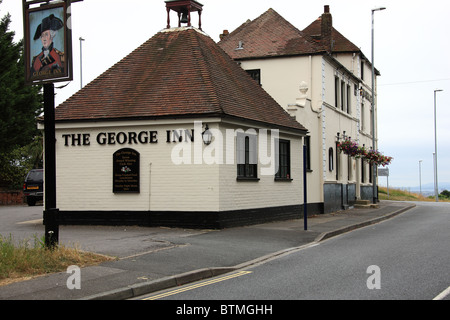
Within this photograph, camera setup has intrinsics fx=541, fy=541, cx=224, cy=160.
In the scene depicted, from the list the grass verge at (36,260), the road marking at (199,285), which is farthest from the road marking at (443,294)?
the grass verge at (36,260)

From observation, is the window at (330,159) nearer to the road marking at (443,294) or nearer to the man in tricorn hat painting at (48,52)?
the man in tricorn hat painting at (48,52)

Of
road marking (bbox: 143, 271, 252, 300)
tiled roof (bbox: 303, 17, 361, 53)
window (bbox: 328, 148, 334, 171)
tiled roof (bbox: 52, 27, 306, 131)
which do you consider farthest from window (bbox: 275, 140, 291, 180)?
tiled roof (bbox: 303, 17, 361, 53)

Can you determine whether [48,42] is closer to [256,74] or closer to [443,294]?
[443,294]

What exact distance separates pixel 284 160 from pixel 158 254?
10.9 meters

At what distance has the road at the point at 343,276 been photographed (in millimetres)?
7793

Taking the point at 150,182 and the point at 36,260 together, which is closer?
the point at 36,260

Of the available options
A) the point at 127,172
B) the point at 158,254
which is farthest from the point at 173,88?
the point at 158,254

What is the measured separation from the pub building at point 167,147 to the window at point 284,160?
0.98 meters

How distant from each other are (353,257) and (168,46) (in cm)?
1185

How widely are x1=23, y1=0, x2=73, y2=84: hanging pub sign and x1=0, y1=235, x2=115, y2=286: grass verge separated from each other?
3285 mm

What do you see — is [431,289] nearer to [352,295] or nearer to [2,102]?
[352,295]

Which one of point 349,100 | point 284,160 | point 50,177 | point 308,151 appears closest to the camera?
point 50,177

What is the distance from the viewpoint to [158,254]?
37.1 feet
